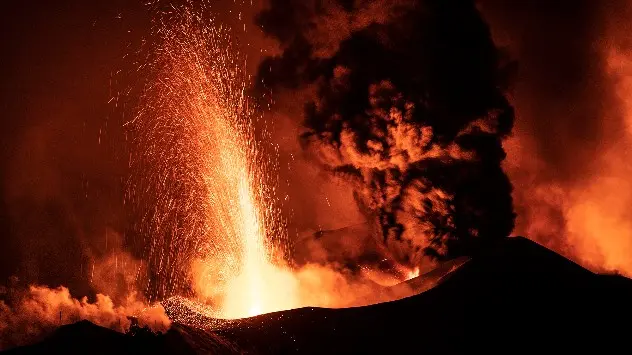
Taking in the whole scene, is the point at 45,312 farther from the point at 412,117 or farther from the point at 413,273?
the point at 412,117

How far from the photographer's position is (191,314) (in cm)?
1650

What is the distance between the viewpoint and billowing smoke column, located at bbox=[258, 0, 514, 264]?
2431cm

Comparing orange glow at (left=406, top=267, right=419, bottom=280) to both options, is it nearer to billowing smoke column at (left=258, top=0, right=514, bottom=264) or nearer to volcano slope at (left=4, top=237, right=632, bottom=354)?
billowing smoke column at (left=258, top=0, right=514, bottom=264)

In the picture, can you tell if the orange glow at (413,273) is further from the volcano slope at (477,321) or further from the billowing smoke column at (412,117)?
the volcano slope at (477,321)

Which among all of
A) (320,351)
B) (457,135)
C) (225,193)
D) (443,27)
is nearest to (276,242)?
(225,193)

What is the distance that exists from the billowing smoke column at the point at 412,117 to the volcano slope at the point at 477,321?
752 cm

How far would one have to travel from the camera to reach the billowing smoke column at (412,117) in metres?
24.3

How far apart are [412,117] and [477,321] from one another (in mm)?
10961

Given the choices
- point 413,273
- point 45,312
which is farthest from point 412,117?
point 45,312

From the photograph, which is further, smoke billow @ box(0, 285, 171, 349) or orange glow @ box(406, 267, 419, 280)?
orange glow @ box(406, 267, 419, 280)

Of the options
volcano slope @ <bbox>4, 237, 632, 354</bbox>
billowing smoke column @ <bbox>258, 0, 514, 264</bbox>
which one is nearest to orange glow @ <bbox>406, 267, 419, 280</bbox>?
billowing smoke column @ <bbox>258, 0, 514, 264</bbox>

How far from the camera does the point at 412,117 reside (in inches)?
955

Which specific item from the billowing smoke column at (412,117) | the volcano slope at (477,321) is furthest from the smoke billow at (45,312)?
the billowing smoke column at (412,117)

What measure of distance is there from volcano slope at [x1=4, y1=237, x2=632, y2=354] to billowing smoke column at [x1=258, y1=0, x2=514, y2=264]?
752 centimetres
